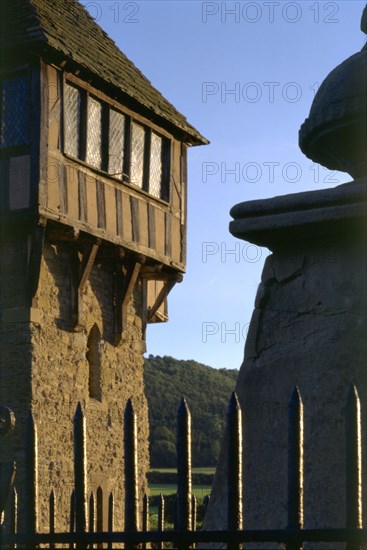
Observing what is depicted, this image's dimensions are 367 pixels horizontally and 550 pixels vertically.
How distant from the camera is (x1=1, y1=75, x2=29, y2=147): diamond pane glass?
15789 mm

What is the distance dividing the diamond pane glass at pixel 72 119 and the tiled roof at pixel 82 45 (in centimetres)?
38

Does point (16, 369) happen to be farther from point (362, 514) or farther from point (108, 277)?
point (362, 514)

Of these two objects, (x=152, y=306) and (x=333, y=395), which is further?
(x=152, y=306)

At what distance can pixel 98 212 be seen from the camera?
16.5 metres

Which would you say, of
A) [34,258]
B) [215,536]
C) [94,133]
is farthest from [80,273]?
[215,536]

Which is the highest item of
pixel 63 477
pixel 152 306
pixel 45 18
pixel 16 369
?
pixel 45 18

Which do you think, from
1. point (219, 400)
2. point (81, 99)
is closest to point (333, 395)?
point (81, 99)

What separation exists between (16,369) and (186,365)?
21.6 m

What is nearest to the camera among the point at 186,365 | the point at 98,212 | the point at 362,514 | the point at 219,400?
the point at 362,514

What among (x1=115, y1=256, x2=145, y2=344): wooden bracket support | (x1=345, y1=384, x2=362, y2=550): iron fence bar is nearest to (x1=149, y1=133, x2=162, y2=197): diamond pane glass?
(x1=115, y1=256, x2=145, y2=344): wooden bracket support

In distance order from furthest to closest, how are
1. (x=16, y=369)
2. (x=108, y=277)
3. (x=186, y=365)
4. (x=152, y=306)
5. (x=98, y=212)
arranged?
(x=186, y=365)
(x=152, y=306)
(x=108, y=277)
(x=98, y=212)
(x=16, y=369)

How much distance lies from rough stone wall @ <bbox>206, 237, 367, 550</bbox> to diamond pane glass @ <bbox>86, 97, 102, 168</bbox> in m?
13.8

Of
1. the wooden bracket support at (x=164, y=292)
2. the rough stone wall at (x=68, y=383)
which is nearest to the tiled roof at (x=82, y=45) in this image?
the wooden bracket support at (x=164, y=292)

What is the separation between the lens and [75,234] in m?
15.8
